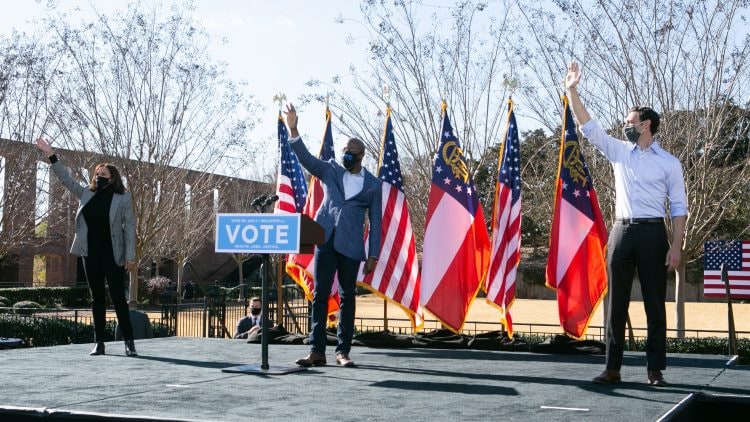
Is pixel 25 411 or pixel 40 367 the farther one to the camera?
pixel 40 367

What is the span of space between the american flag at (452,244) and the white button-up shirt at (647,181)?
3548 mm

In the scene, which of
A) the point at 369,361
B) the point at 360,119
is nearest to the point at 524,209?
the point at 360,119

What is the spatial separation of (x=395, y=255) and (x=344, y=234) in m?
3.09

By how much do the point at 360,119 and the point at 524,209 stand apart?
20.8ft

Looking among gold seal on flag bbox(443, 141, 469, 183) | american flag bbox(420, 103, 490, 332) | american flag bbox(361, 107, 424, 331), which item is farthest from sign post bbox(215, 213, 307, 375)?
gold seal on flag bbox(443, 141, 469, 183)

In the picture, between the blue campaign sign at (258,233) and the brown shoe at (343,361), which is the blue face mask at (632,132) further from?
the brown shoe at (343,361)

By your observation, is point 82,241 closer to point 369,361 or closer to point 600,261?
point 369,361

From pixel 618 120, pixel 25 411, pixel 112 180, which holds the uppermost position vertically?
pixel 618 120

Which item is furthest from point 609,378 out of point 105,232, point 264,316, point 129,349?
point 105,232

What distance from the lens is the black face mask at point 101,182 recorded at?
7.29 m

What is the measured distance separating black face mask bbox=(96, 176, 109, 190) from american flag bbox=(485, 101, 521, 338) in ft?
13.3

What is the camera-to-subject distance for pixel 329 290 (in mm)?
6672

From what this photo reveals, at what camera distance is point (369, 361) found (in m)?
7.09

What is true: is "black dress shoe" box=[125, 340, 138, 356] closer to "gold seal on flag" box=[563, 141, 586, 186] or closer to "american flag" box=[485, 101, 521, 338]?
"american flag" box=[485, 101, 521, 338]
